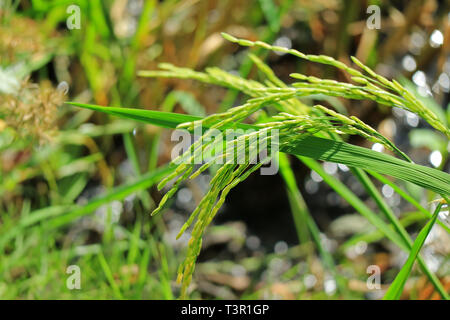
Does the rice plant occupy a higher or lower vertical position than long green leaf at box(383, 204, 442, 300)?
higher

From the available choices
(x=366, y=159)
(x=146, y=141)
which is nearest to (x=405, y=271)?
(x=366, y=159)

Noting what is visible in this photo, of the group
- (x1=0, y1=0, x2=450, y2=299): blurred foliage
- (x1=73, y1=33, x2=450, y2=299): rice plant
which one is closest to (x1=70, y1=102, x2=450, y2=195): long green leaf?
(x1=73, y1=33, x2=450, y2=299): rice plant

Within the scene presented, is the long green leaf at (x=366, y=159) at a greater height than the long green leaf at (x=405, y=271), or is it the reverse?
the long green leaf at (x=366, y=159)

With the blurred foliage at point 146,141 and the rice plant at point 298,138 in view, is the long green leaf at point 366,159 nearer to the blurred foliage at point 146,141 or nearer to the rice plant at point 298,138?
the rice plant at point 298,138

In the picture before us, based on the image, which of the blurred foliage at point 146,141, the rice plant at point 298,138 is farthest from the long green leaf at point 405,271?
the blurred foliage at point 146,141

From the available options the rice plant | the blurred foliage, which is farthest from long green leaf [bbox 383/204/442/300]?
the blurred foliage

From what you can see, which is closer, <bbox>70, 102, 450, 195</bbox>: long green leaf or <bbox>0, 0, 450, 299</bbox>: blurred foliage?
<bbox>70, 102, 450, 195</bbox>: long green leaf

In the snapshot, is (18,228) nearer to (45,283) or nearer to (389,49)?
(45,283)

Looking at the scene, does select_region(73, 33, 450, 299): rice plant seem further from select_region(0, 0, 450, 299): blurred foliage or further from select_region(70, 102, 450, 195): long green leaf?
select_region(0, 0, 450, 299): blurred foliage

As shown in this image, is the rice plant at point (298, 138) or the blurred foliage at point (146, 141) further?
the blurred foliage at point (146, 141)

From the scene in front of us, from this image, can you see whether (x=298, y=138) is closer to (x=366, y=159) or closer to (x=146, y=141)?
(x=366, y=159)

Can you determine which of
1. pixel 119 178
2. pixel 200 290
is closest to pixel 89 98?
pixel 119 178

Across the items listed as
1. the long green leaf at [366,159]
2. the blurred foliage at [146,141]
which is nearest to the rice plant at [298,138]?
the long green leaf at [366,159]
